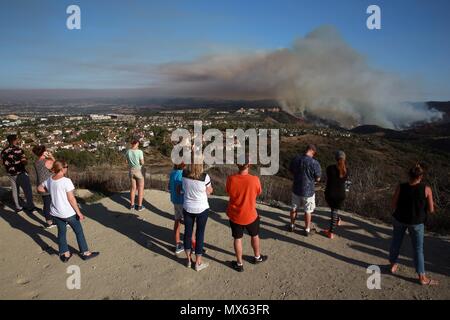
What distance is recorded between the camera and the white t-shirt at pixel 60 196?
459 centimetres

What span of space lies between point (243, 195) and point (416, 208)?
2169 mm

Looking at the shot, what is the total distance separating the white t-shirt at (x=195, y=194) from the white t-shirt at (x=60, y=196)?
178cm

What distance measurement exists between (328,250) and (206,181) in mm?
2403

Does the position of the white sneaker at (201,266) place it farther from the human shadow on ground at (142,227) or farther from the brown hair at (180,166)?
the brown hair at (180,166)

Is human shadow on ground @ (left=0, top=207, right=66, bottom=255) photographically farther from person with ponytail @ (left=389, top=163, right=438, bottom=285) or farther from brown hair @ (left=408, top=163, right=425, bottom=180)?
brown hair @ (left=408, top=163, right=425, bottom=180)

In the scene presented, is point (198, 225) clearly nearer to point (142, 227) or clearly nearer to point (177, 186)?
point (177, 186)

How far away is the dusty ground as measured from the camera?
4.09 meters

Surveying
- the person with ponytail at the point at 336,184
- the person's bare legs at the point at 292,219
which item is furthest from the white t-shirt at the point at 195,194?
the person with ponytail at the point at 336,184

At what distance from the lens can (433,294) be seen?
3.90m

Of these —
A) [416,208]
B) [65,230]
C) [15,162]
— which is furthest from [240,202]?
[15,162]

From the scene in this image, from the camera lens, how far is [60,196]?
460cm

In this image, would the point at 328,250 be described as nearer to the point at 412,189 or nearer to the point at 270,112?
the point at 412,189

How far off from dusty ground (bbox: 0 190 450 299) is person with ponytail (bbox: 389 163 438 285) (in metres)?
0.39
